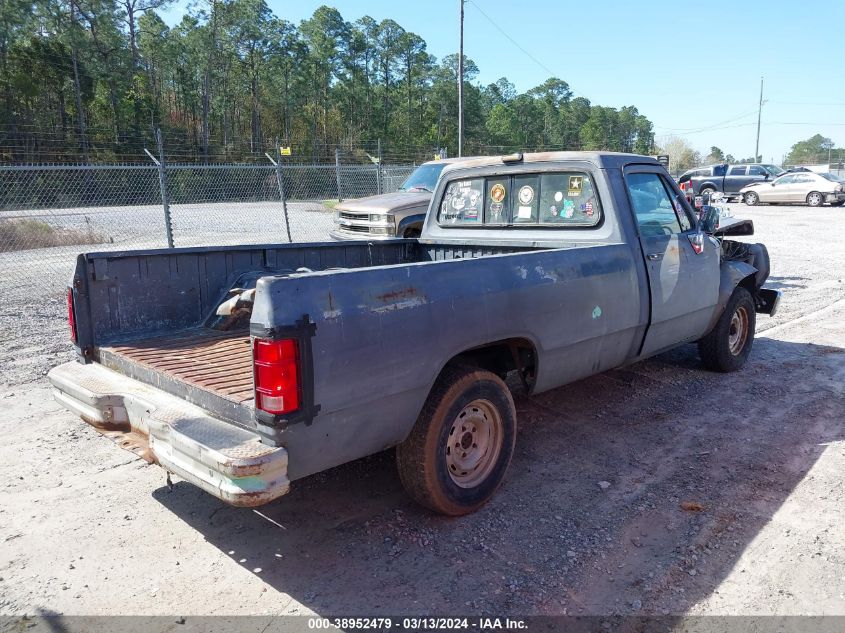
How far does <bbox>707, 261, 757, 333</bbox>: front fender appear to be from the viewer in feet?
18.2

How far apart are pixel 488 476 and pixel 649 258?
2019mm

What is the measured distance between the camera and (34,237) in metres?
15.4

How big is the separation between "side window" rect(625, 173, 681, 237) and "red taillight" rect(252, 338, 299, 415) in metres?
3.03

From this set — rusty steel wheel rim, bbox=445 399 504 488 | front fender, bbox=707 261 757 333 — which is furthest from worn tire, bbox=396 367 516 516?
front fender, bbox=707 261 757 333

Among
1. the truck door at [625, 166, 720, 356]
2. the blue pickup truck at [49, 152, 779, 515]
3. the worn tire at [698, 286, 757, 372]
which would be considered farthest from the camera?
the worn tire at [698, 286, 757, 372]

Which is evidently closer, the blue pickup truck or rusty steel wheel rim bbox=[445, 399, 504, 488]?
the blue pickup truck

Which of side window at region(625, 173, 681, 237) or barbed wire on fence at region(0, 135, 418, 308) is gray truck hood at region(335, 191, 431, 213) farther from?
side window at region(625, 173, 681, 237)

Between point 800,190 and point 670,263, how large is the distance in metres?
28.0

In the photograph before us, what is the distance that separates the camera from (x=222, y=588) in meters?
2.97

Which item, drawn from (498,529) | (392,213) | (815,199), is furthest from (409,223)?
(815,199)

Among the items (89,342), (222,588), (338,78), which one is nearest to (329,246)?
(89,342)

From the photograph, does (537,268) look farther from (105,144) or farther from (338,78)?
(338,78)

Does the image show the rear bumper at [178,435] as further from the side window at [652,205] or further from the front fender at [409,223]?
the front fender at [409,223]

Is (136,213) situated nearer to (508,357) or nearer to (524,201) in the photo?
(524,201)
